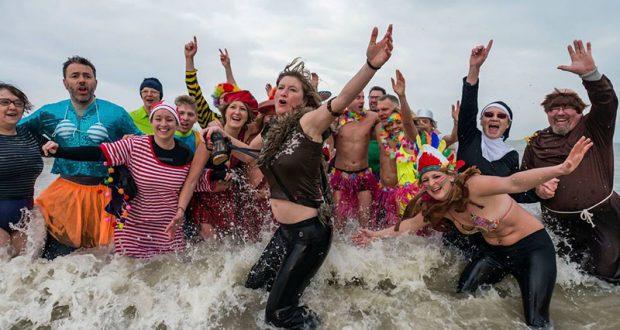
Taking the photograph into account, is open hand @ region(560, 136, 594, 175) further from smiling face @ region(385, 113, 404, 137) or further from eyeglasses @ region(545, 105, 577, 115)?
smiling face @ region(385, 113, 404, 137)

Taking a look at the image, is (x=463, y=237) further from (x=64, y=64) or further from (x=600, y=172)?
(x=64, y=64)

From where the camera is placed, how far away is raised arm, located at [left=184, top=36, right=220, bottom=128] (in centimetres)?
516

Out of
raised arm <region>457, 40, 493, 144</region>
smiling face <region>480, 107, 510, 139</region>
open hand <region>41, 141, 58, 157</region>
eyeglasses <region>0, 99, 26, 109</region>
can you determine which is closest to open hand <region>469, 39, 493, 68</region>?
raised arm <region>457, 40, 493, 144</region>

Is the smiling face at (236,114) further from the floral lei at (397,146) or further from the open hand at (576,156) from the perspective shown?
the open hand at (576,156)

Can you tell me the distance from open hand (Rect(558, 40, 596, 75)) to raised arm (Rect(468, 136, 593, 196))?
117cm

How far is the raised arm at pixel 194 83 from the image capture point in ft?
16.9

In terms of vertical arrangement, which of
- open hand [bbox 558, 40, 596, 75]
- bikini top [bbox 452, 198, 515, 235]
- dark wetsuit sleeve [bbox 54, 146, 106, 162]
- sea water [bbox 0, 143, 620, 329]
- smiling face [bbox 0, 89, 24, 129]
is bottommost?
sea water [bbox 0, 143, 620, 329]

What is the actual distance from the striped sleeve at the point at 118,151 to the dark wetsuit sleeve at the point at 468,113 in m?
3.73

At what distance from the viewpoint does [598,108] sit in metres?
4.09

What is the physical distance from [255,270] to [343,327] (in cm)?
99

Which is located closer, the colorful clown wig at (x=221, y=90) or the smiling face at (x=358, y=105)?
the colorful clown wig at (x=221, y=90)

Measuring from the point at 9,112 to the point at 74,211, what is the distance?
3.93 feet

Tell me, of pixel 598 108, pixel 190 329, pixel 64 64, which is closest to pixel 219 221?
pixel 190 329

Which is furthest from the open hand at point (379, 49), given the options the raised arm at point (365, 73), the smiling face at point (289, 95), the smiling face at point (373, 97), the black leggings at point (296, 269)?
the smiling face at point (373, 97)
